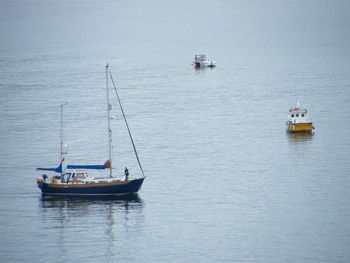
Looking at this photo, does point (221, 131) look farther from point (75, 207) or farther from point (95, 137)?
point (75, 207)

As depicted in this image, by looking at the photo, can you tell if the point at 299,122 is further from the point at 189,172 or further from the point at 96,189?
the point at 96,189

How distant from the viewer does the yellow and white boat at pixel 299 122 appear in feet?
381

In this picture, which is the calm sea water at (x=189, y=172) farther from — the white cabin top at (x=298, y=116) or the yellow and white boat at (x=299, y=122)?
the white cabin top at (x=298, y=116)

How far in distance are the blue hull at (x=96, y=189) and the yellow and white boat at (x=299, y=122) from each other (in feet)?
128

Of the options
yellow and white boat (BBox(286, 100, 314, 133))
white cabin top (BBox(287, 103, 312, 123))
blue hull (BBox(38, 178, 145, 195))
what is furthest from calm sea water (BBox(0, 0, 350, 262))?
white cabin top (BBox(287, 103, 312, 123))

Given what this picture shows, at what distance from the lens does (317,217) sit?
3068 inches

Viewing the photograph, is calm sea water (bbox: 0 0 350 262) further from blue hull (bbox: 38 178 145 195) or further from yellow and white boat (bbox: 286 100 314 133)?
yellow and white boat (bbox: 286 100 314 133)

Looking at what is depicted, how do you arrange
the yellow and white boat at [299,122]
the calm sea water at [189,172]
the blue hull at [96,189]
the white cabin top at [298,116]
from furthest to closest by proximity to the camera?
the white cabin top at [298,116] → the yellow and white boat at [299,122] → the blue hull at [96,189] → the calm sea water at [189,172]

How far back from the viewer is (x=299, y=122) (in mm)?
116562

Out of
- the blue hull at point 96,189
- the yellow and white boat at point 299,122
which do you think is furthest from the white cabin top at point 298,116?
the blue hull at point 96,189

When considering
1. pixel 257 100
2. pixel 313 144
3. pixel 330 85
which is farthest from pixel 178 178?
pixel 330 85

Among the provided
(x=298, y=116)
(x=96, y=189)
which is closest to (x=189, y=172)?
(x=96, y=189)

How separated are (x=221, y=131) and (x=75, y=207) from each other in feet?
144

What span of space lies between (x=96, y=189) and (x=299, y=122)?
43287mm
